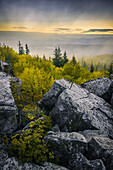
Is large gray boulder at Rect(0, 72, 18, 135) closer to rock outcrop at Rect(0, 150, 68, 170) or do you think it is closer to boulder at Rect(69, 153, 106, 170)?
rock outcrop at Rect(0, 150, 68, 170)

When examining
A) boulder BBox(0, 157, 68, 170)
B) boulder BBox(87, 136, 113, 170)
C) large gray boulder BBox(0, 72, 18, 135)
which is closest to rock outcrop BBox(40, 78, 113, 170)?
boulder BBox(87, 136, 113, 170)

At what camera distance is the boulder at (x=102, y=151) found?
5211 mm

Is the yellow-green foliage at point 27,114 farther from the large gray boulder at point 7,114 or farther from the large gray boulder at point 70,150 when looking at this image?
the large gray boulder at point 70,150

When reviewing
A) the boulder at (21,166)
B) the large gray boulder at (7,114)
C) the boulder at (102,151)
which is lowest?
the boulder at (21,166)

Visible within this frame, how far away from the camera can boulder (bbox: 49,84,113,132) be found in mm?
7477

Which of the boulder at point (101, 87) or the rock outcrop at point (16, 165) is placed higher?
the boulder at point (101, 87)

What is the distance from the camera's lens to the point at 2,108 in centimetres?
672

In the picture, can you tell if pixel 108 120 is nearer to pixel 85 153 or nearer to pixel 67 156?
pixel 85 153

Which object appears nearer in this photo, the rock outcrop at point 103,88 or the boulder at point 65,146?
the boulder at point 65,146

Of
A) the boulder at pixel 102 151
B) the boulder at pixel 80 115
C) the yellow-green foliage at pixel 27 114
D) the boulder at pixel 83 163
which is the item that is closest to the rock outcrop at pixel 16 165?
the boulder at pixel 83 163

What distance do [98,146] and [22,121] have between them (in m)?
6.18

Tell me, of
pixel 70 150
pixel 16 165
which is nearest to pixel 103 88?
pixel 70 150

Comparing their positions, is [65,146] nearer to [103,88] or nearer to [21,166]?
[21,166]

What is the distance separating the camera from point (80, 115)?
750 centimetres
